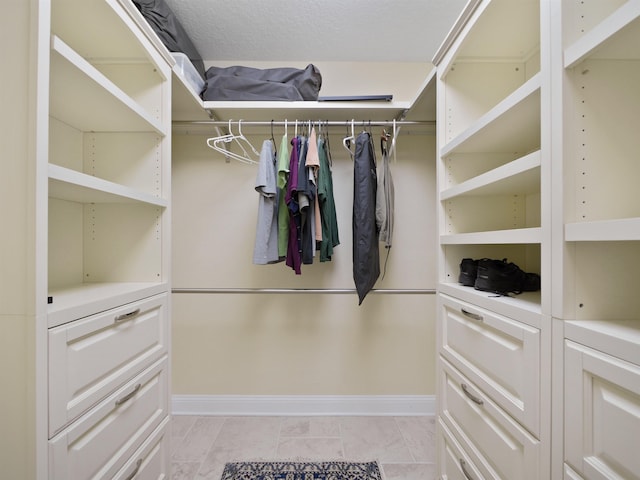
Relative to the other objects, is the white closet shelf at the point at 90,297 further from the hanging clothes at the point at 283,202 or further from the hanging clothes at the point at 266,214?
the hanging clothes at the point at 283,202

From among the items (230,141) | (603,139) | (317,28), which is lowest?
(603,139)

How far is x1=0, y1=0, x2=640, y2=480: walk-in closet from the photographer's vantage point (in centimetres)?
62

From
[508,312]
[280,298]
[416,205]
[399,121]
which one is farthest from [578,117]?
[280,298]

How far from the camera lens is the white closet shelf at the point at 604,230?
50 centimetres

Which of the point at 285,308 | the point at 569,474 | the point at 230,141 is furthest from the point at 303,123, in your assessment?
the point at 569,474

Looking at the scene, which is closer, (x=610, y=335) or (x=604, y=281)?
(x=610, y=335)

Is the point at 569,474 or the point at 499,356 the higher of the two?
the point at 499,356

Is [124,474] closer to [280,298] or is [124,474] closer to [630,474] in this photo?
[280,298]

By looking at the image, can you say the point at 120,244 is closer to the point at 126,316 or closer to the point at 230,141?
the point at 126,316

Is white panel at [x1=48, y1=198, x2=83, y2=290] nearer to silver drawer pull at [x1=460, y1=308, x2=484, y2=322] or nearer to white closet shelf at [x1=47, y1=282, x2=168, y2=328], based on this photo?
white closet shelf at [x1=47, y1=282, x2=168, y2=328]

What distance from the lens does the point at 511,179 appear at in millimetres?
885

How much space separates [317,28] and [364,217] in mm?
1121

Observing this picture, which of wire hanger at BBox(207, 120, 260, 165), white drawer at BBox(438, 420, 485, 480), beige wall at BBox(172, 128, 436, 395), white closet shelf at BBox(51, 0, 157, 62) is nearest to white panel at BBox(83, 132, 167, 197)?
white closet shelf at BBox(51, 0, 157, 62)

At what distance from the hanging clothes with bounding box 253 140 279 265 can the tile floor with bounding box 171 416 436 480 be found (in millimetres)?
1030
